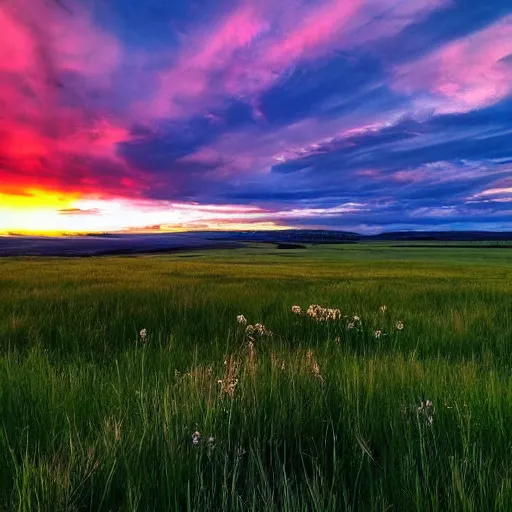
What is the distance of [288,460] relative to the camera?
6.40ft

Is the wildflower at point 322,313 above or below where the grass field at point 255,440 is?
below

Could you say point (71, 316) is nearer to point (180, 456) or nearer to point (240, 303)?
point (240, 303)

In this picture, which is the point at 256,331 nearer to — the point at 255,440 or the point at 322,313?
the point at 322,313

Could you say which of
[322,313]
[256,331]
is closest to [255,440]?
[256,331]

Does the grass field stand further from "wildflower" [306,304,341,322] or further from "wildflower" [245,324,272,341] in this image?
"wildflower" [306,304,341,322]

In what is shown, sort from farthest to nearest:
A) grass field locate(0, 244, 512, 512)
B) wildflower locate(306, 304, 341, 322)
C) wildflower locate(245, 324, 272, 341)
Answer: wildflower locate(306, 304, 341, 322)
wildflower locate(245, 324, 272, 341)
grass field locate(0, 244, 512, 512)

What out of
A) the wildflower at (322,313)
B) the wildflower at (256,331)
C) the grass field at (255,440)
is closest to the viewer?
the grass field at (255,440)

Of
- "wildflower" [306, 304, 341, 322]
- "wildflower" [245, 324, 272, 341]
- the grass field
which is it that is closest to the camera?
the grass field

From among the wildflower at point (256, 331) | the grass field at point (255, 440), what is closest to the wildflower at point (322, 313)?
the wildflower at point (256, 331)

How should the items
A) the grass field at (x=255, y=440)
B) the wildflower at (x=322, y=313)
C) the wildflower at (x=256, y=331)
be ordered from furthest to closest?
the wildflower at (x=322, y=313), the wildflower at (x=256, y=331), the grass field at (x=255, y=440)

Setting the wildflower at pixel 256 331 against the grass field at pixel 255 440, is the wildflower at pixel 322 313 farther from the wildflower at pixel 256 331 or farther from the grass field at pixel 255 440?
the grass field at pixel 255 440

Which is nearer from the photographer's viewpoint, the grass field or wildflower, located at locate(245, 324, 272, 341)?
the grass field

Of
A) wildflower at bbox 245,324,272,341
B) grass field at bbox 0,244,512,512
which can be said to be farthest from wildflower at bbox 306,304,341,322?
grass field at bbox 0,244,512,512

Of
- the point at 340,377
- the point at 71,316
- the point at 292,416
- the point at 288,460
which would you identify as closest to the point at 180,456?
the point at 288,460
